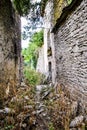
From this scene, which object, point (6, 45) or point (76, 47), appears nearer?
point (76, 47)

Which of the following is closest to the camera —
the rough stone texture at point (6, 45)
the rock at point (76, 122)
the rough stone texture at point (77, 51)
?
the rock at point (76, 122)

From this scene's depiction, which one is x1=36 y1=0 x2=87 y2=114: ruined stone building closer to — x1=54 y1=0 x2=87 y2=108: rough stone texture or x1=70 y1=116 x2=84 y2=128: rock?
x1=54 y1=0 x2=87 y2=108: rough stone texture

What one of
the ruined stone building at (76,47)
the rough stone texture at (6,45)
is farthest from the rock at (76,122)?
the rough stone texture at (6,45)

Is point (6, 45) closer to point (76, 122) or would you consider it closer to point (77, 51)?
point (77, 51)

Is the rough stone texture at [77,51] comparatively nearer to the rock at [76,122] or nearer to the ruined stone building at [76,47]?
the ruined stone building at [76,47]

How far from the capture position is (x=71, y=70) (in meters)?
7.55

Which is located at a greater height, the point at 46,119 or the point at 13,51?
the point at 13,51

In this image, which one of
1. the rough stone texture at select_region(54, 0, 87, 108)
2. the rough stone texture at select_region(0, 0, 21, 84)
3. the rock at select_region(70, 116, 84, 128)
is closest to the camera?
the rock at select_region(70, 116, 84, 128)

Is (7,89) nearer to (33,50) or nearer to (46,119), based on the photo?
(46,119)

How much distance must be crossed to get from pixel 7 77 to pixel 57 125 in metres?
2.90

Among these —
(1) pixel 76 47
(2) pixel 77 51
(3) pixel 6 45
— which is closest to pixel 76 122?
(2) pixel 77 51

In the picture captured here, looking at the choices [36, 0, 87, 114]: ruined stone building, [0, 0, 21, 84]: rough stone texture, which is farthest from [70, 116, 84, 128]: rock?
[0, 0, 21, 84]: rough stone texture

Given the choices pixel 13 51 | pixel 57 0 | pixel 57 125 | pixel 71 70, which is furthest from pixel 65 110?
pixel 57 0

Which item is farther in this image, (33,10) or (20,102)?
(33,10)
